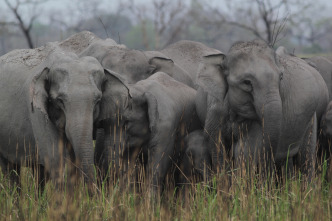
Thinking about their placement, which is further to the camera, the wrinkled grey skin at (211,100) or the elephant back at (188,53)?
the elephant back at (188,53)

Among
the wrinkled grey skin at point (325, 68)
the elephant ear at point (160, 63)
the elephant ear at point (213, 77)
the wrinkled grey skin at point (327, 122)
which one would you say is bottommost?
the wrinkled grey skin at point (327, 122)

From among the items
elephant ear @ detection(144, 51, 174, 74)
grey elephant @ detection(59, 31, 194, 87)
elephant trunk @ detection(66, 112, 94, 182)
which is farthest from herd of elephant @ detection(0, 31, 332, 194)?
elephant ear @ detection(144, 51, 174, 74)

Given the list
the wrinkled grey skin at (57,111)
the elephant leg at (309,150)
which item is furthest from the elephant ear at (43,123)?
the elephant leg at (309,150)

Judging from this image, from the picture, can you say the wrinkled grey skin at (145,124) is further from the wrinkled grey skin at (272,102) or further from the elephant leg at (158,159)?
the wrinkled grey skin at (272,102)

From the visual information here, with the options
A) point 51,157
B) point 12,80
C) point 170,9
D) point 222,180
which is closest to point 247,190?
point 222,180

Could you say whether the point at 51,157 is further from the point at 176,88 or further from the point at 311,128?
the point at 311,128

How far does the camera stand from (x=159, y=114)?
5766mm

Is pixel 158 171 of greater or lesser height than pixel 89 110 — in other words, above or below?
below

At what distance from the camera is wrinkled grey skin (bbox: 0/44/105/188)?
4.68 m

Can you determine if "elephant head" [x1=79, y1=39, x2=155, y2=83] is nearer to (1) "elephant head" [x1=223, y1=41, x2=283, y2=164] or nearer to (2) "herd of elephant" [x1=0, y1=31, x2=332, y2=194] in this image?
(2) "herd of elephant" [x1=0, y1=31, x2=332, y2=194]

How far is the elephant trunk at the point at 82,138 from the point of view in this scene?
463 cm

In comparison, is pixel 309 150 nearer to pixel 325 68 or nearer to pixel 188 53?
pixel 325 68

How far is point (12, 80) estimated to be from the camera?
235 inches

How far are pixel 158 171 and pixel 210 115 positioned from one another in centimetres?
71
